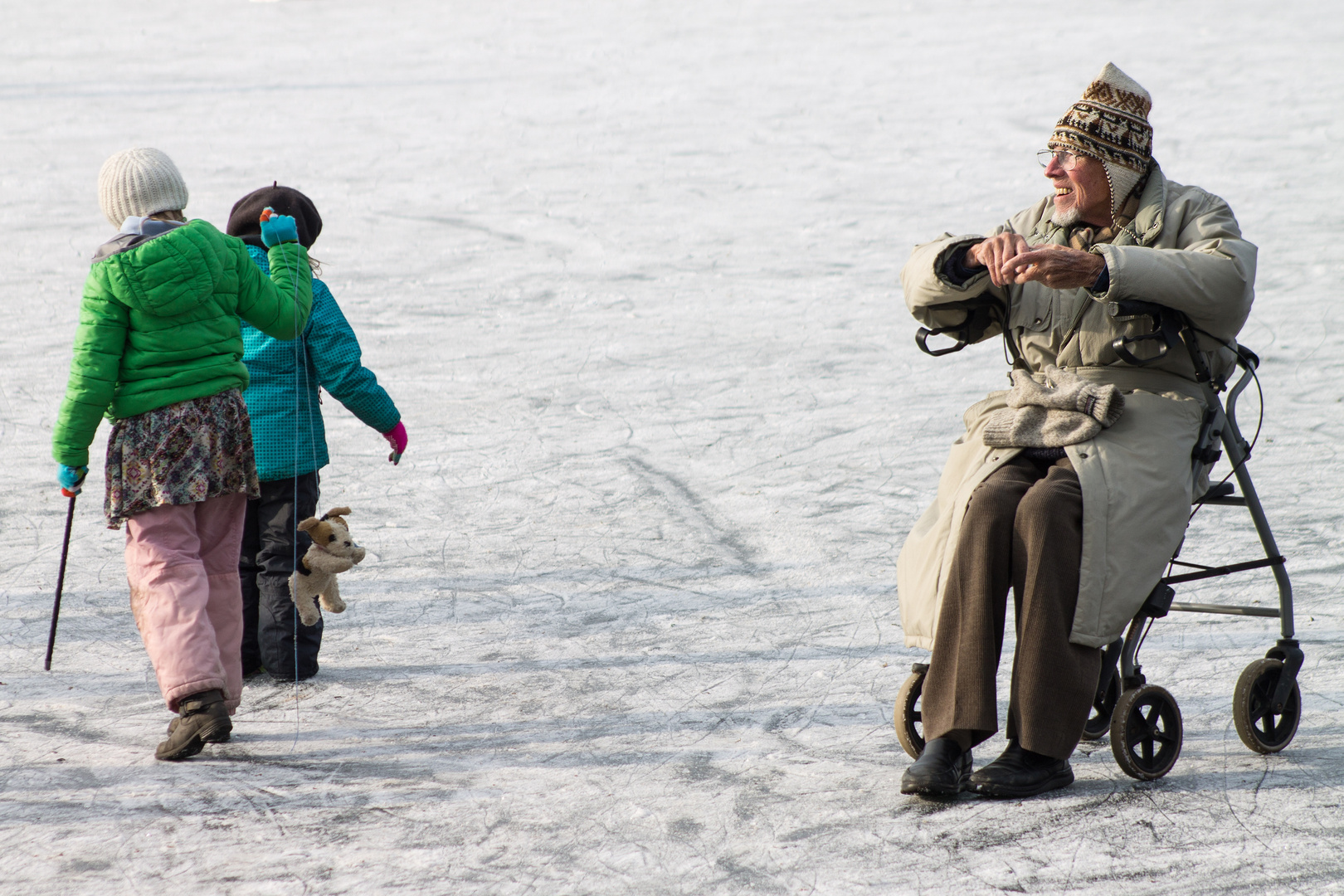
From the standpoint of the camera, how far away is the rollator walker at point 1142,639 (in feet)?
10.3

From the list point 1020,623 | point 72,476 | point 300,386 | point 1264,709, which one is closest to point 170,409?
point 72,476

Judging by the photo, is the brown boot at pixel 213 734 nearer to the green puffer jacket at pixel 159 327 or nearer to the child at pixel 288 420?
the child at pixel 288 420

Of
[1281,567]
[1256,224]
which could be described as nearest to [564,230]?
[1256,224]

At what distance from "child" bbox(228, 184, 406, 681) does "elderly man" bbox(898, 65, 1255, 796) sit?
1713 millimetres

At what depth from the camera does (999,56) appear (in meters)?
14.8

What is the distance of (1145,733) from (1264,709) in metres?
0.42

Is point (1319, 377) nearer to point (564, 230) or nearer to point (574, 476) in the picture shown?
point (574, 476)

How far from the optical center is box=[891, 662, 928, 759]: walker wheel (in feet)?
10.8

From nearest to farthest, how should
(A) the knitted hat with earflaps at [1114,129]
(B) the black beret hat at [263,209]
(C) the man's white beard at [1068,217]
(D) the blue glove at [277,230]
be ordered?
(A) the knitted hat with earflaps at [1114,129] → (C) the man's white beard at [1068,217] → (D) the blue glove at [277,230] → (B) the black beret hat at [263,209]

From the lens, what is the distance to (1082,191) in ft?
10.9

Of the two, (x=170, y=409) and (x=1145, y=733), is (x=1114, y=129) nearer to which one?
(x=1145, y=733)

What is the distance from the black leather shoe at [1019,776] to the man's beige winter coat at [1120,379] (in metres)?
0.31

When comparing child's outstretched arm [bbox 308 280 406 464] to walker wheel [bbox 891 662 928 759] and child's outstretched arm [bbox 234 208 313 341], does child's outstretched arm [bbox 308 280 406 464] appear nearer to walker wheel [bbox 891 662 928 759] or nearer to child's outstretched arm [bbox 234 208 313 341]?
child's outstretched arm [bbox 234 208 313 341]

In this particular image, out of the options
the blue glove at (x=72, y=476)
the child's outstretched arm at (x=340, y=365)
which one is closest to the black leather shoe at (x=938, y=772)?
the child's outstretched arm at (x=340, y=365)
